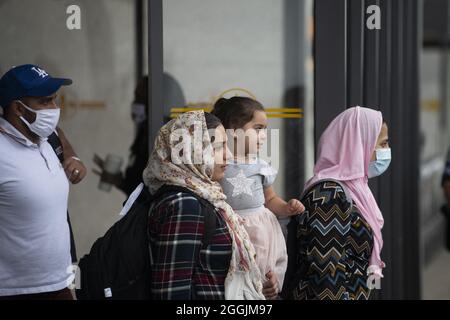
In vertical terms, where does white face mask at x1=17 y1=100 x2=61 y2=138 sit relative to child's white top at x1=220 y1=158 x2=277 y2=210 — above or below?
above

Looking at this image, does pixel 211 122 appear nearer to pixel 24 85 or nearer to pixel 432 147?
pixel 24 85

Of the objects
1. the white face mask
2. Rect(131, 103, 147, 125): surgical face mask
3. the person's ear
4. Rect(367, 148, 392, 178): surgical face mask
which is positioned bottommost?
Rect(367, 148, 392, 178): surgical face mask

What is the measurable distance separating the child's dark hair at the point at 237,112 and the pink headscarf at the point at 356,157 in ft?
1.18

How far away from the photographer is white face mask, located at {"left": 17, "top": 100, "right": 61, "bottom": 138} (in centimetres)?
298

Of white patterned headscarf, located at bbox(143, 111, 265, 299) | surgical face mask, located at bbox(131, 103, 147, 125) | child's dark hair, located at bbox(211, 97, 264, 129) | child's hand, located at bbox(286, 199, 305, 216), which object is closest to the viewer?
white patterned headscarf, located at bbox(143, 111, 265, 299)

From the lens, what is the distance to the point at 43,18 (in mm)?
4926

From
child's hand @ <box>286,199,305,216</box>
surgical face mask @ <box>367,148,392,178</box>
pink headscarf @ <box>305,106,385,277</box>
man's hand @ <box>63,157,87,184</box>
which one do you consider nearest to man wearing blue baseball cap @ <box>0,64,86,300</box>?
man's hand @ <box>63,157,87,184</box>

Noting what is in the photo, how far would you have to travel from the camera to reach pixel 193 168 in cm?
259

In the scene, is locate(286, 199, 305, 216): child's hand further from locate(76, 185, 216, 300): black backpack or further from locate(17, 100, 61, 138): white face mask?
locate(17, 100, 61, 138): white face mask

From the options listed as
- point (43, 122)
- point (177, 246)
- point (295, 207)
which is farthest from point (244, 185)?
point (43, 122)

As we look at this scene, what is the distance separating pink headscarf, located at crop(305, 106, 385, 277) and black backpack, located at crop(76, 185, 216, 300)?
80cm

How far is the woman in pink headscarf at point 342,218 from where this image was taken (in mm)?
3016

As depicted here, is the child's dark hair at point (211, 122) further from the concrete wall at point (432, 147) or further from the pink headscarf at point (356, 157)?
the concrete wall at point (432, 147)

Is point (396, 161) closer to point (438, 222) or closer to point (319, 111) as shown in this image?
point (319, 111)
